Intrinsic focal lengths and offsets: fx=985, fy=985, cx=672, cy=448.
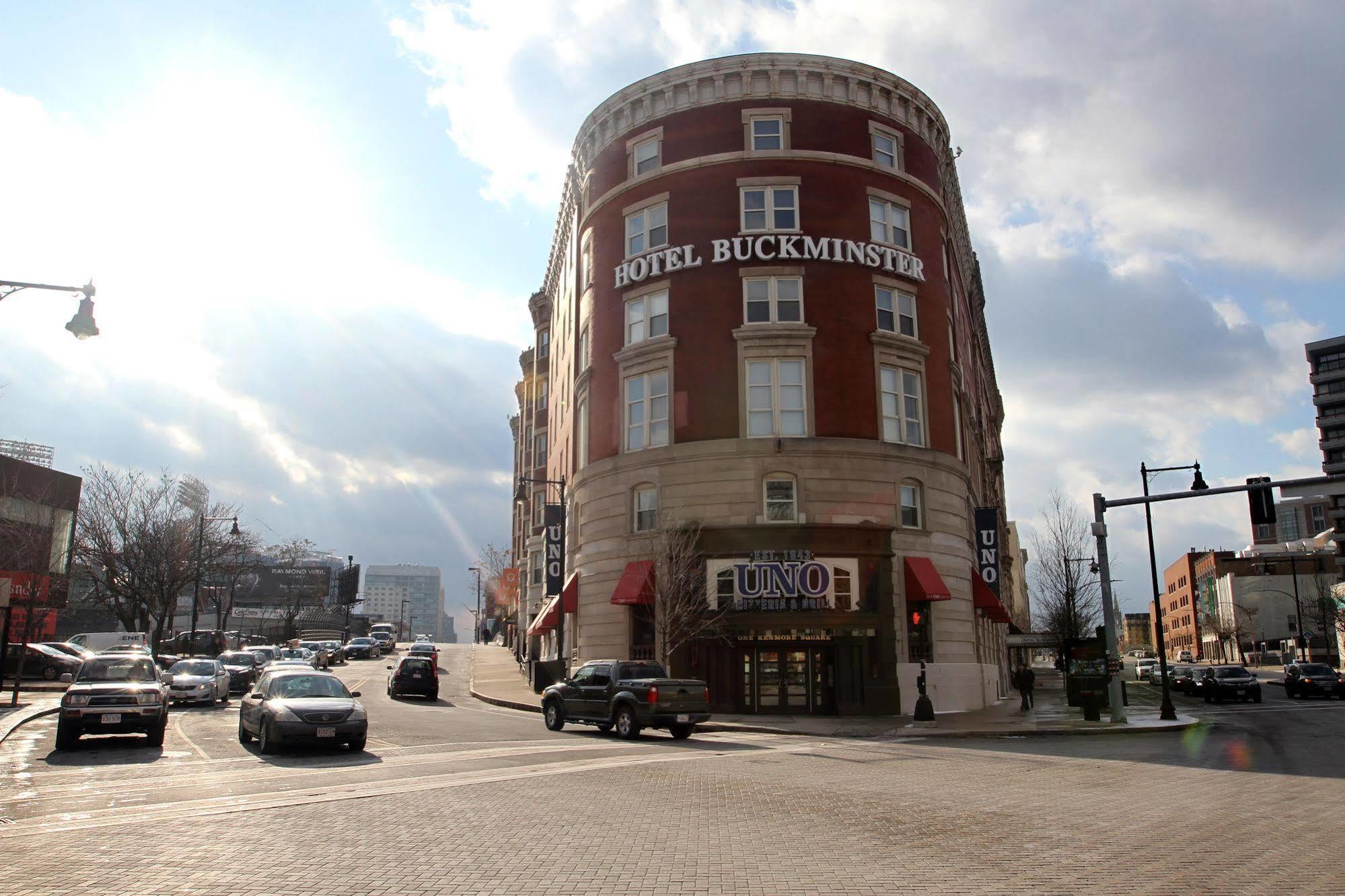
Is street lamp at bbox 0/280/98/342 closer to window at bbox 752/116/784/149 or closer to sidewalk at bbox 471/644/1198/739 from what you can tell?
sidewalk at bbox 471/644/1198/739

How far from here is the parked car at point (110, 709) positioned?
63.6ft

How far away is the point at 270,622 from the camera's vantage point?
110312mm

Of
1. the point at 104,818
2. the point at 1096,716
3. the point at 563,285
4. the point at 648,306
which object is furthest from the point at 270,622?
the point at 104,818

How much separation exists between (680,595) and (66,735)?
1839cm

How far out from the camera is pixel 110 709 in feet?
64.4

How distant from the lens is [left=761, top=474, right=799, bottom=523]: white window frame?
3528 cm

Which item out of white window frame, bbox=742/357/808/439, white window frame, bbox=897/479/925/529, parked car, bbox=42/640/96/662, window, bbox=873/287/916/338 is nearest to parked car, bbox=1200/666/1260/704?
white window frame, bbox=897/479/925/529

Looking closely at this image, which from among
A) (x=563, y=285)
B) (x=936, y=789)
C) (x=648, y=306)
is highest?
(x=563, y=285)

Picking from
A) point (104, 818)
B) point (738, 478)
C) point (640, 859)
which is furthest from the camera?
point (738, 478)

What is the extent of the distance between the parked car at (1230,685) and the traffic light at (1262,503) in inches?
908

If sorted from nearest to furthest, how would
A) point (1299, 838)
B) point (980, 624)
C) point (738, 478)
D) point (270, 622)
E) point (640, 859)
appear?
point (640, 859) < point (1299, 838) < point (738, 478) < point (980, 624) < point (270, 622)

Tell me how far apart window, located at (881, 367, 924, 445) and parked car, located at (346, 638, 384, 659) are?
50.4 m

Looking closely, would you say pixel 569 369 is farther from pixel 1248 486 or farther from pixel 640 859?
pixel 640 859

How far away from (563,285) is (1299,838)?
50.0 meters
